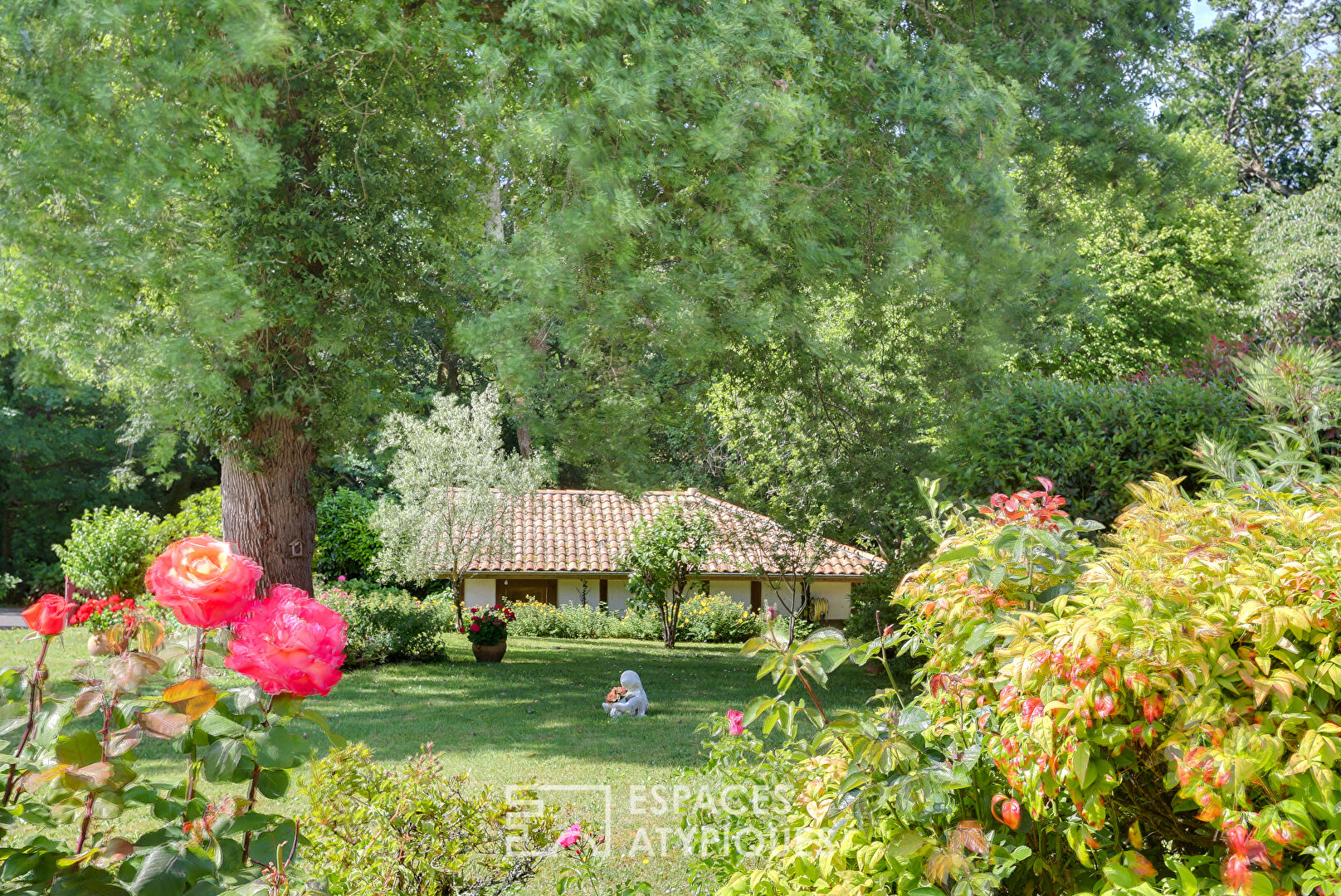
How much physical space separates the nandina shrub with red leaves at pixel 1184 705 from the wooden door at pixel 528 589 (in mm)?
25156

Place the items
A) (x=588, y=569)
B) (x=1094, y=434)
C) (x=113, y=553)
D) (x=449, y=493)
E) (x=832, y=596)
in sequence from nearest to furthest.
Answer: (x=1094, y=434), (x=113, y=553), (x=449, y=493), (x=588, y=569), (x=832, y=596)

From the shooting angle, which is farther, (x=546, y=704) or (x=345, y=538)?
(x=345, y=538)

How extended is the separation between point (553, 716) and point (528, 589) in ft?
55.8

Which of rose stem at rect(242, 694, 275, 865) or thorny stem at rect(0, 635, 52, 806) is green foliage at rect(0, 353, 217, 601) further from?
rose stem at rect(242, 694, 275, 865)

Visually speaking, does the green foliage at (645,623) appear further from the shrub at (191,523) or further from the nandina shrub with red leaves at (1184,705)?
the nandina shrub with red leaves at (1184,705)

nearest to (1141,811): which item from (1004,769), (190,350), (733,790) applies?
(1004,769)

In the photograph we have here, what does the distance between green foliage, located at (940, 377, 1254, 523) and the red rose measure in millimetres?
8108

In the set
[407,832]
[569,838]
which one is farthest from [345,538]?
[569,838]

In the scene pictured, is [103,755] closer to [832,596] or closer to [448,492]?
[448,492]

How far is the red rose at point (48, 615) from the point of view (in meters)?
2.15

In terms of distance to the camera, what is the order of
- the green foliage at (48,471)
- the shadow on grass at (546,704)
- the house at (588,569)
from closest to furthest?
the shadow on grass at (546,704) < the house at (588,569) < the green foliage at (48,471)

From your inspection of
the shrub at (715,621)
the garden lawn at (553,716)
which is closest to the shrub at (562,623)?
the shrub at (715,621)

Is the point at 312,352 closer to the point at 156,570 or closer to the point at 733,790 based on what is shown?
the point at 733,790

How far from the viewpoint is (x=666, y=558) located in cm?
2195
